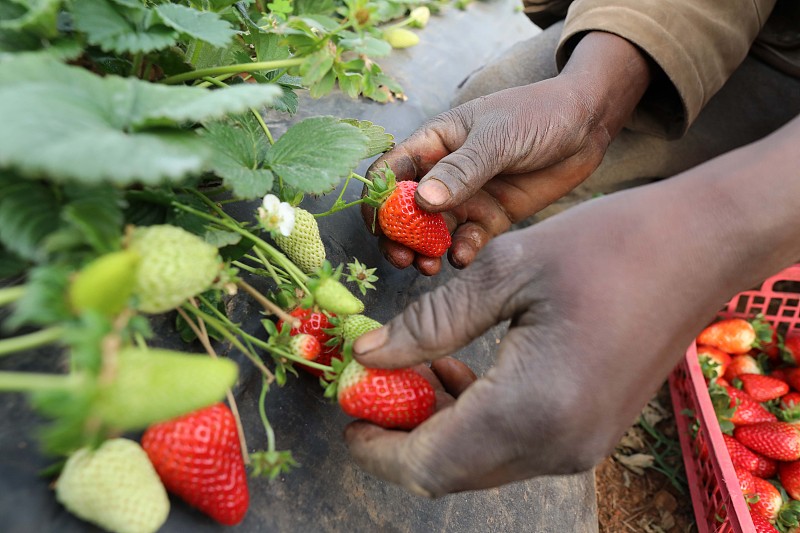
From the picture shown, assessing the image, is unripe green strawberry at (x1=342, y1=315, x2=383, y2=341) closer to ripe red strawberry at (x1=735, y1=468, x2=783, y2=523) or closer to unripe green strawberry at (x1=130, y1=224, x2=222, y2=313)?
unripe green strawberry at (x1=130, y1=224, x2=222, y2=313)

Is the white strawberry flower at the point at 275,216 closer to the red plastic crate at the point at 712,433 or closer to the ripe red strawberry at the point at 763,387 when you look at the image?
the red plastic crate at the point at 712,433

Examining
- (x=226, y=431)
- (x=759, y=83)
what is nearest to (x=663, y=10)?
(x=759, y=83)

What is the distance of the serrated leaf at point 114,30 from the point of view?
56 cm

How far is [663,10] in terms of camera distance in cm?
116

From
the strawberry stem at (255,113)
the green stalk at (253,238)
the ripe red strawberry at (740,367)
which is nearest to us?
the green stalk at (253,238)

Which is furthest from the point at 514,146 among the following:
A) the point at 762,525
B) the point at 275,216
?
the point at 762,525

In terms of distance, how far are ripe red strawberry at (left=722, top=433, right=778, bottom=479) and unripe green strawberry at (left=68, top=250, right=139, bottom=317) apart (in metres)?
1.33

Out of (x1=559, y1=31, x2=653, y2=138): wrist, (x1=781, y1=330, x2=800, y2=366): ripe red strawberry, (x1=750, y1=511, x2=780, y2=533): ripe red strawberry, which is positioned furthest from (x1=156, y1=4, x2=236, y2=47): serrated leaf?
(x1=781, y1=330, x2=800, y2=366): ripe red strawberry

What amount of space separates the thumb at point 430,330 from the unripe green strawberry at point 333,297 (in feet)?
0.12

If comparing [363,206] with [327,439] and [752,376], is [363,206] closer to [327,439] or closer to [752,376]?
[327,439]

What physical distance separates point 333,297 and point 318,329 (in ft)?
0.30

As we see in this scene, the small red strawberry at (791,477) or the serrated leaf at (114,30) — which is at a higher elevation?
the serrated leaf at (114,30)

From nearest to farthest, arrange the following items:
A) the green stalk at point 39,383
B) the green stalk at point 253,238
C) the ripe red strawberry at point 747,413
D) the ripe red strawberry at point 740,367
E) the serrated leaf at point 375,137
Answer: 1. the green stalk at point 39,383
2. the green stalk at point 253,238
3. the serrated leaf at point 375,137
4. the ripe red strawberry at point 747,413
5. the ripe red strawberry at point 740,367

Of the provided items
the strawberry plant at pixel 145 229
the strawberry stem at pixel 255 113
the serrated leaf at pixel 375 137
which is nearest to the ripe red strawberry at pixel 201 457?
the strawberry plant at pixel 145 229
